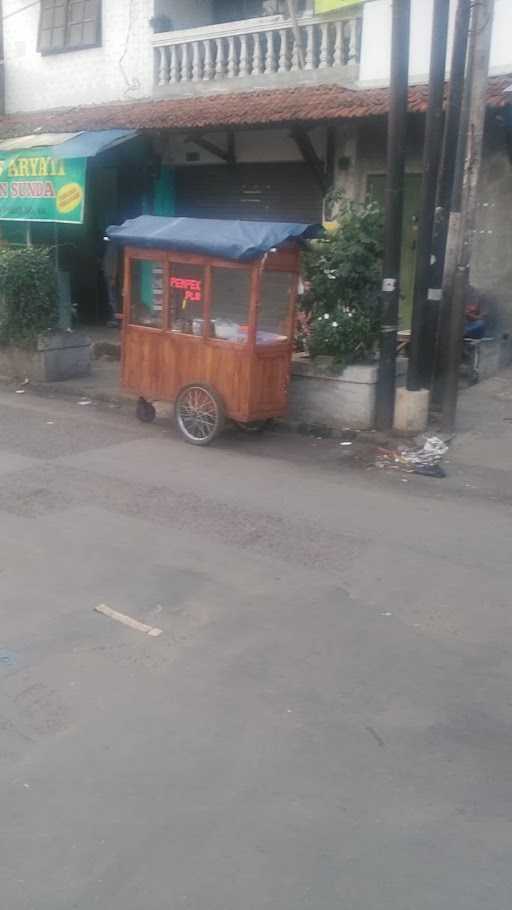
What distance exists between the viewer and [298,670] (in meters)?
4.59

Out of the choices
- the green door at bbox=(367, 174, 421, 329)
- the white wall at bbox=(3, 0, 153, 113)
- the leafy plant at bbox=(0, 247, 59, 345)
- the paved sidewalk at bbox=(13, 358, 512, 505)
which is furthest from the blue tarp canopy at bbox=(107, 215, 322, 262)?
the white wall at bbox=(3, 0, 153, 113)

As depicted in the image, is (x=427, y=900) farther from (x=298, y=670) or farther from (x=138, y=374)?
(x=138, y=374)

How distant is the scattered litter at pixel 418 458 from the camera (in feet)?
27.7

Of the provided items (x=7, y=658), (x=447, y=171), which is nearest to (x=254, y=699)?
(x=7, y=658)

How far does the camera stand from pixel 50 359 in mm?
12586

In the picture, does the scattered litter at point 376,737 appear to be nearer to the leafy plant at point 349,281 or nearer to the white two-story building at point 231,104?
the leafy plant at point 349,281

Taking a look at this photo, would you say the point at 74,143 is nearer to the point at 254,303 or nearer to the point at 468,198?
the point at 254,303

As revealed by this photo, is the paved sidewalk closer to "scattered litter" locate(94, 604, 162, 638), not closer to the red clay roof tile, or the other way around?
the red clay roof tile

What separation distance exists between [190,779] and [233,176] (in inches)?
505

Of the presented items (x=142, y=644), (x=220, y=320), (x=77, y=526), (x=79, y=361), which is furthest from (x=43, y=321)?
(x=142, y=644)

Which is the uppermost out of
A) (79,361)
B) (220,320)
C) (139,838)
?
(220,320)

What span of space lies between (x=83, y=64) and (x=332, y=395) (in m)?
9.70

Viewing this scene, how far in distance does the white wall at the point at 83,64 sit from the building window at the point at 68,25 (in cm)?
13

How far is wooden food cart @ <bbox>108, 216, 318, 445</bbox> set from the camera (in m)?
8.74
